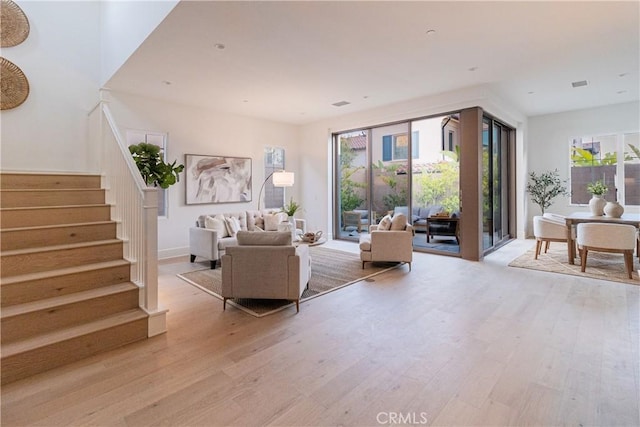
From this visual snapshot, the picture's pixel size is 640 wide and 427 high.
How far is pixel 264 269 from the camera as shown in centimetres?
331

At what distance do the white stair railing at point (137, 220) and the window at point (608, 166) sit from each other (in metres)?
8.80

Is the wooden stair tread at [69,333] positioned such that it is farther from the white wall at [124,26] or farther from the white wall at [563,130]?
the white wall at [563,130]

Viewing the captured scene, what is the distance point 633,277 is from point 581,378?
3.46 meters

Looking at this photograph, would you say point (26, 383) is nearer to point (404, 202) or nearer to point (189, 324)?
point (189, 324)

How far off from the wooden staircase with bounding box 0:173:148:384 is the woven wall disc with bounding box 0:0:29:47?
7.71 feet

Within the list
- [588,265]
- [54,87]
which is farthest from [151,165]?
[588,265]

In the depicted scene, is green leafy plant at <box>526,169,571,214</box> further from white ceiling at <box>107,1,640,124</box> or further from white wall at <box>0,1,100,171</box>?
white wall at <box>0,1,100,171</box>

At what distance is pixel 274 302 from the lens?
3590 mm

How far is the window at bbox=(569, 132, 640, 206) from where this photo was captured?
22.4 ft

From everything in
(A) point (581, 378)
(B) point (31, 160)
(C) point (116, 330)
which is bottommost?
(A) point (581, 378)

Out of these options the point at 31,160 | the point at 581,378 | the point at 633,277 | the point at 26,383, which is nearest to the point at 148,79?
the point at 31,160

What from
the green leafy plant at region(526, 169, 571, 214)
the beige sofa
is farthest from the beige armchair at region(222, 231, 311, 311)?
the green leafy plant at region(526, 169, 571, 214)

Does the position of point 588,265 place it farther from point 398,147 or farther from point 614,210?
point 398,147

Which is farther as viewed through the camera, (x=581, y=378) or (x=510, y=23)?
(x=510, y=23)
